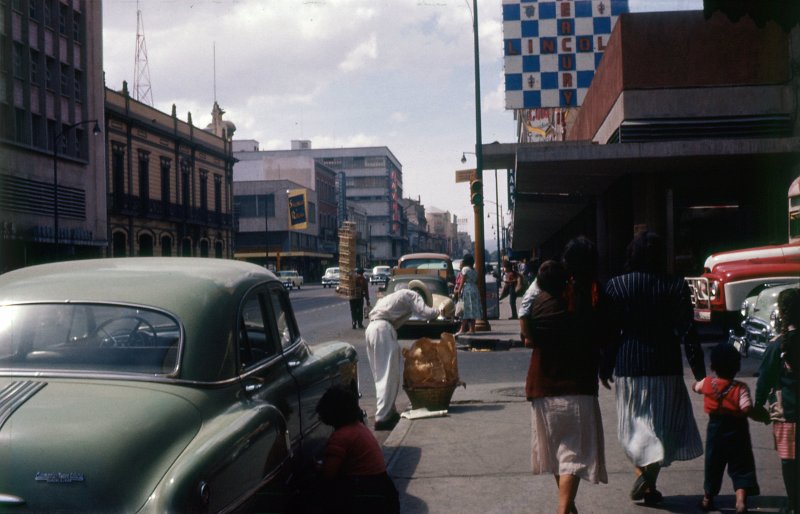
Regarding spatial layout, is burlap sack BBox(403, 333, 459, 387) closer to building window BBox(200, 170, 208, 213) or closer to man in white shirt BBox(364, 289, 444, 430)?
man in white shirt BBox(364, 289, 444, 430)

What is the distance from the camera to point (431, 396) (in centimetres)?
865

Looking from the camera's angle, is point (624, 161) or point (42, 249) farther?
point (42, 249)

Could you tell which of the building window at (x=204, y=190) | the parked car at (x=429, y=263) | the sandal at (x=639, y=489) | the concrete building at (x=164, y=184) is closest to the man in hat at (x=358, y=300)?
the parked car at (x=429, y=263)

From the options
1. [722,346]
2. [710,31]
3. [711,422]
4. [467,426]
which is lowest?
[467,426]

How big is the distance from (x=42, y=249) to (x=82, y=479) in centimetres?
3544

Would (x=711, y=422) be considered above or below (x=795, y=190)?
below

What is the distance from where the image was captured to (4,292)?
14.0 feet

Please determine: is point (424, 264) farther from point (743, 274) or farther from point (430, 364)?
point (430, 364)

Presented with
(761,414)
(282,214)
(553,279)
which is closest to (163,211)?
(282,214)

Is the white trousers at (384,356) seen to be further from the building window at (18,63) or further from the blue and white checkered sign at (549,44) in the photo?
the building window at (18,63)

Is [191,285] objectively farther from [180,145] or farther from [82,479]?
[180,145]

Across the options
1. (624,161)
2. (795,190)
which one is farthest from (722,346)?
(624,161)

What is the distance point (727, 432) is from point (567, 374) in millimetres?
1035

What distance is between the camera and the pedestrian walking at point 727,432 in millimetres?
5062
